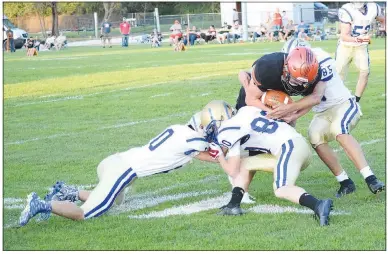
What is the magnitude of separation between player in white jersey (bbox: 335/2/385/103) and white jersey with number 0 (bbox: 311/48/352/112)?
15.9 feet

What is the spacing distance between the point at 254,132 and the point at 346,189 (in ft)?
3.12

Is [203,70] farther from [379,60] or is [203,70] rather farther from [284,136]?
[284,136]

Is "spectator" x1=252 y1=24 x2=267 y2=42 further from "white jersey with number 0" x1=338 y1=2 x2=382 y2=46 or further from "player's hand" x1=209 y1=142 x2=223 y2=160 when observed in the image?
"player's hand" x1=209 y1=142 x2=223 y2=160

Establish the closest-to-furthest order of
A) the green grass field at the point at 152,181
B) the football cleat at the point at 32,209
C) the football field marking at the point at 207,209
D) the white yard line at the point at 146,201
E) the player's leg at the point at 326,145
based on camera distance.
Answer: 1. the green grass field at the point at 152,181
2. the football cleat at the point at 32,209
3. the football field marking at the point at 207,209
4. the white yard line at the point at 146,201
5. the player's leg at the point at 326,145

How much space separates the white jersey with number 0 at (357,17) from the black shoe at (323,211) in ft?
21.1

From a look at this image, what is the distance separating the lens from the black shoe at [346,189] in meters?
6.40

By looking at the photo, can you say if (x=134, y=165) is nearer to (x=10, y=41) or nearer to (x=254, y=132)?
(x=254, y=132)

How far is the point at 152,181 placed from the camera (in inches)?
282

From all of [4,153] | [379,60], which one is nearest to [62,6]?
[379,60]

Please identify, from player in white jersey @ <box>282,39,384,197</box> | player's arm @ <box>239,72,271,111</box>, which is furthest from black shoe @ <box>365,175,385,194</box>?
player's arm @ <box>239,72,271,111</box>

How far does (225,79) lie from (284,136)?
1030cm

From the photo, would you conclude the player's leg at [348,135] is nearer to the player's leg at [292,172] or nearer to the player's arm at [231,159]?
the player's leg at [292,172]

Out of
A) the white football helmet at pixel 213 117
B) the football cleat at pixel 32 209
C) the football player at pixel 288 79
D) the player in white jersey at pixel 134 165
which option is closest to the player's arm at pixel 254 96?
the football player at pixel 288 79

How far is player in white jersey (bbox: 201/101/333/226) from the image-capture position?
5.74 metres
